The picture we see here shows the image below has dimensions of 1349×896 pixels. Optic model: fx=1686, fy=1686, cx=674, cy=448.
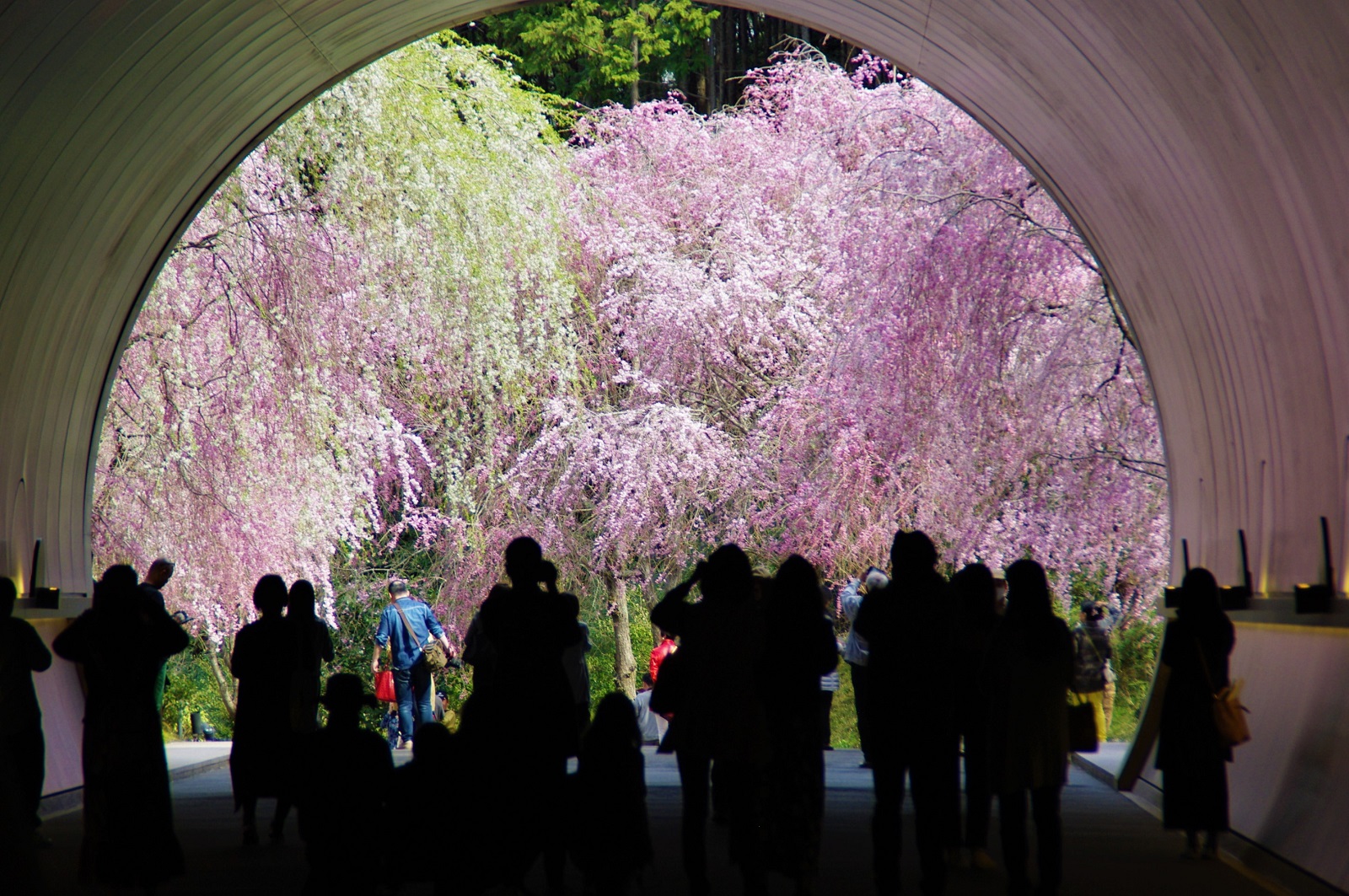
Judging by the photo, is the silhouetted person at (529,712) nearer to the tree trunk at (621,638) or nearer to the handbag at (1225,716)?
the handbag at (1225,716)

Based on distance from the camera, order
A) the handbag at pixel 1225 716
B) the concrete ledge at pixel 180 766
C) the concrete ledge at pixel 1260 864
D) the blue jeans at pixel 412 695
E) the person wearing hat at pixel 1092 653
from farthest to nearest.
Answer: the blue jeans at pixel 412 695 → the person wearing hat at pixel 1092 653 → the concrete ledge at pixel 180 766 → the handbag at pixel 1225 716 → the concrete ledge at pixel 1260 864

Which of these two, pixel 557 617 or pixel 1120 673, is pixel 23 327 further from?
pixel 1120 673

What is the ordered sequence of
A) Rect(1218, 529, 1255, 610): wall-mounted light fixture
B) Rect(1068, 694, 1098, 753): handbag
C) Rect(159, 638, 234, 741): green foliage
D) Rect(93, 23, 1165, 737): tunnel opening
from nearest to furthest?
Rect(1068, 694, 1098, 753): handbag, Rect(1218, 529, 1255, 610): wall-mounted light fixture, Rect(93, 23, 1165, 737): tunnel opening, Rect(159, 638, 234, 741): green foliage

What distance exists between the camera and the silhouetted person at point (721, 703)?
23.5ft

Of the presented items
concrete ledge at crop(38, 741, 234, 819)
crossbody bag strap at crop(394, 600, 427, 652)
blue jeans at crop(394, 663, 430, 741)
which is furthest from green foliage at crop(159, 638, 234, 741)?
crossbody bag strap at crop(394, 600, 427, 652)

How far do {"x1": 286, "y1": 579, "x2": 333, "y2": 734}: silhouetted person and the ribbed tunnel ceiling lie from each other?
257cm

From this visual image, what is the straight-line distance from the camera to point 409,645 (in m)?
15.6

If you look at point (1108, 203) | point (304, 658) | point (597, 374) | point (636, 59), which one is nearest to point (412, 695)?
point (304, 658)

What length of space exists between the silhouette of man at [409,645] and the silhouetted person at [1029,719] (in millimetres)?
8982

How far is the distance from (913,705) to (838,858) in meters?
2.28

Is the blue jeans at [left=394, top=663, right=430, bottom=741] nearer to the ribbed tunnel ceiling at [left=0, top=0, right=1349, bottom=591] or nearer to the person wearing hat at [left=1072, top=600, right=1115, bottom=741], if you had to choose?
the ribbed tunnel ceiling at [left=0, top=0, right=1349, bottom=591]

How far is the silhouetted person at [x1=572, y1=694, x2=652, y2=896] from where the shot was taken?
23.4ft

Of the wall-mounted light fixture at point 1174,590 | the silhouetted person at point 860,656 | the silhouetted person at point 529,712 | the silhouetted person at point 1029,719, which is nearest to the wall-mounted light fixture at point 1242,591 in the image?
the wall-mounted light fixture at point 1174,590

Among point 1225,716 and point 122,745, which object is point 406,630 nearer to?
point 122,745
